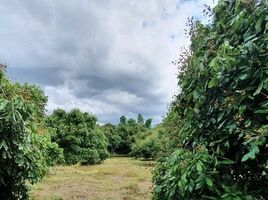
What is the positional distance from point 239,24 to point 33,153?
3185 mm

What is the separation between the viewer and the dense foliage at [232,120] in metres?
2.65

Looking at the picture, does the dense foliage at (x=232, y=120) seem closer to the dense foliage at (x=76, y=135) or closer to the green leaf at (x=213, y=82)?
the green leaf at (x=213, y=82)

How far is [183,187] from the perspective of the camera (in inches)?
112

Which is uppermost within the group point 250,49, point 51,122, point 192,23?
point 51,122

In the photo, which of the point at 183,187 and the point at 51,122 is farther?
the point at 51,122

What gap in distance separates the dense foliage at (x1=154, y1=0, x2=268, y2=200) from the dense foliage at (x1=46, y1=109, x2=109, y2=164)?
19.2 m

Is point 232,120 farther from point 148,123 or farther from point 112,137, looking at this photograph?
point 148,123

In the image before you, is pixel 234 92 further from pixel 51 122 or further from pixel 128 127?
pixel 128 127

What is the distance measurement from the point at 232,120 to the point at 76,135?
65.8 ft

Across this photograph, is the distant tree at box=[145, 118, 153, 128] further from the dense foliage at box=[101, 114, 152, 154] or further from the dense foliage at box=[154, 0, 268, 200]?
the dense foliage at box=[154, 0, 268, 200]

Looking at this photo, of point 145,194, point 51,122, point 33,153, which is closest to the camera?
point 33,153

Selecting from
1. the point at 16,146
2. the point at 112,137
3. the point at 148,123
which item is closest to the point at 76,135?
the point at 112,137

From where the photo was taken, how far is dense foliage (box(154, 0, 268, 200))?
2654 millimetres

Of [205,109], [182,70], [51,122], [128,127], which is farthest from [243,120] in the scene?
[128,127]
